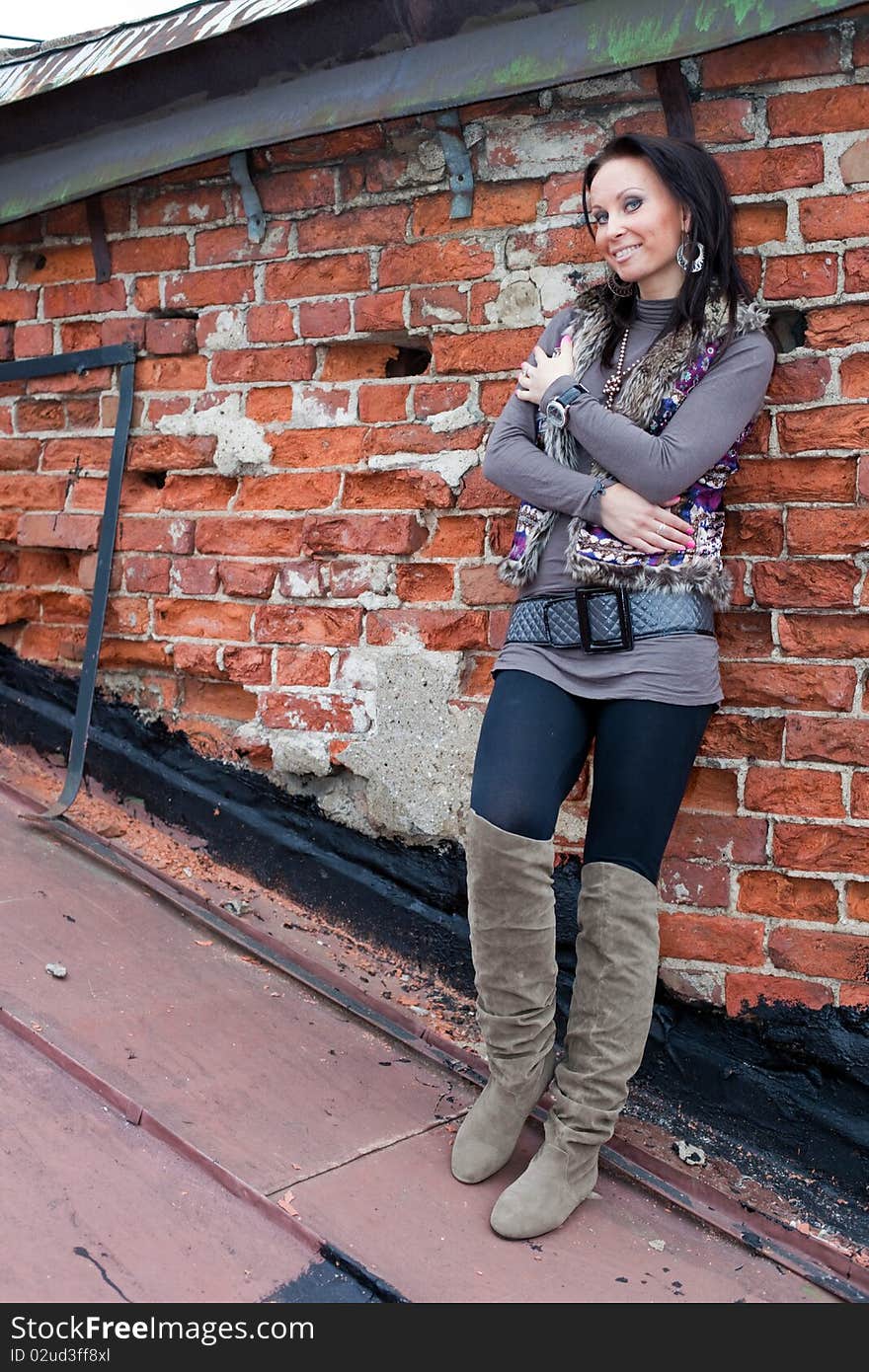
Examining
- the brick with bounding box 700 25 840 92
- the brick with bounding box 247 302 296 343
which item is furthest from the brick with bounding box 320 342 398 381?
the brick with bounding box 700 25 840 92

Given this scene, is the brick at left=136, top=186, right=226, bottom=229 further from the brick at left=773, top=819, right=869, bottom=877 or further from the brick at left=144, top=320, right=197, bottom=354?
the brick at left=773, top=819, right=869, bottom=877

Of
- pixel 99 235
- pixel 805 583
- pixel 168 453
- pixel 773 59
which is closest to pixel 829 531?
pixel 805 583

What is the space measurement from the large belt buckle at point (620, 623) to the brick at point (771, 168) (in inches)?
33.1

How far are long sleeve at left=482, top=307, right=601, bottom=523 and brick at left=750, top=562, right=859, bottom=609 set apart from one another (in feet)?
1.37

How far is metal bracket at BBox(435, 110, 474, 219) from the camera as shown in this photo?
7.97 feet

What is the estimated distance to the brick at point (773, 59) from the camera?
6.86ft

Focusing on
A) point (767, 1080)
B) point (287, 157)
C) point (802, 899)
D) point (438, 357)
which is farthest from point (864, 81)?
point (767, 1080)

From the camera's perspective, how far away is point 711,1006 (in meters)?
2.31

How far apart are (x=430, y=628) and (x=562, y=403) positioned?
2.30 ft

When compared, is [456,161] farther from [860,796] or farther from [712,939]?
[712,939]

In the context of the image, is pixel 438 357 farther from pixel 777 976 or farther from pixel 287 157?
pixel 777 976

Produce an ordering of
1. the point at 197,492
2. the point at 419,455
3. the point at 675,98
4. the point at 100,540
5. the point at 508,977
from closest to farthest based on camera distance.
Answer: the point at 508,977, the point at 675,98, the point at 419,455, the point at 197,492, the point at 100,540

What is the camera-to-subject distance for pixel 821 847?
7.23 feet

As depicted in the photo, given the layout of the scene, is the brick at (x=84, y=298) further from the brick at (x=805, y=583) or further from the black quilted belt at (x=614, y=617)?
the brick at (x=805, y=583)
